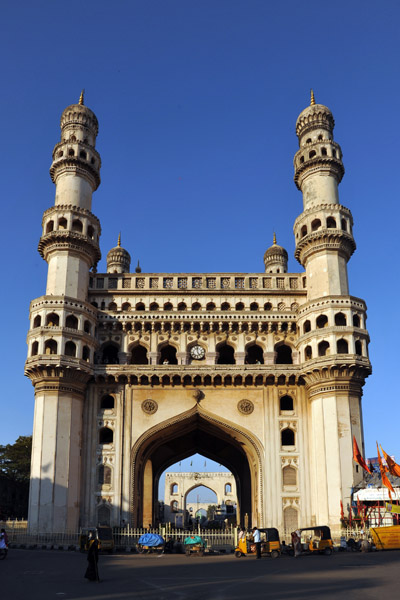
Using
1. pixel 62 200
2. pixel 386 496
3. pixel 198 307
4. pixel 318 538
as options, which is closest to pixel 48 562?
pixel 318 538

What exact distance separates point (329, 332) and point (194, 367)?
28.9ft

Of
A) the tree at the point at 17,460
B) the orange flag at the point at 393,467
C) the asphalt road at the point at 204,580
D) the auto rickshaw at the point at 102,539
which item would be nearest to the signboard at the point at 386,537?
the orange flag at the point at 393,467

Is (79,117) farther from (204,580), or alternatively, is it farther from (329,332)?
(204,580)

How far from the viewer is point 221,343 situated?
42.1 m

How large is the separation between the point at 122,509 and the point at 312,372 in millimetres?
14347

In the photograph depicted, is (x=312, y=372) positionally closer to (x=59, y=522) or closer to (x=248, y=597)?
(x=59, y=522)

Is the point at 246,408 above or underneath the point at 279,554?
above

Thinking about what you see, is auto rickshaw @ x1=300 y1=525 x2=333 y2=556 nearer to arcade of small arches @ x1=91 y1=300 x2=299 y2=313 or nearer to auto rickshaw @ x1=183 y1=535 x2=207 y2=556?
auto rickshaw @ x1=183 y1=535 x2=207 y2=556

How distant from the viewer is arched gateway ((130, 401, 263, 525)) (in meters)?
39.4

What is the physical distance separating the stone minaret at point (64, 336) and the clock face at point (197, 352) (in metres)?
6.67

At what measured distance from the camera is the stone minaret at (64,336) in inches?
1435

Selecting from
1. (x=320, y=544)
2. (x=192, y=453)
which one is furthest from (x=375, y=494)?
(x=192, y=453)

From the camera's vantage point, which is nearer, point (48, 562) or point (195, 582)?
point (195, 582)

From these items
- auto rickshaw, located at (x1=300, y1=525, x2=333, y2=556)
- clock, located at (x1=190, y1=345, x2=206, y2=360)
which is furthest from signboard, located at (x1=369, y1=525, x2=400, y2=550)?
clock, located at (x1=190, y1=345, x2=206, y2=360)
